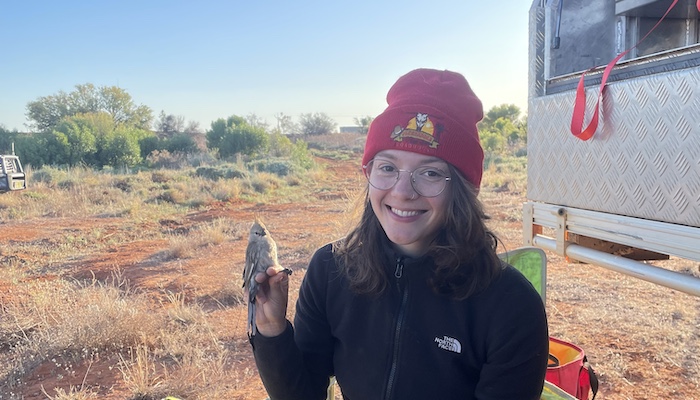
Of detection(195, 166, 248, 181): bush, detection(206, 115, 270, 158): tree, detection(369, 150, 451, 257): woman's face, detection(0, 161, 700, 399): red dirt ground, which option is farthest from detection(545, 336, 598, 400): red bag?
detection(206, 115, 270, 158): tree

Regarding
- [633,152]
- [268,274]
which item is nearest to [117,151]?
[633,152]

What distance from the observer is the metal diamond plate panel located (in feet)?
7.30

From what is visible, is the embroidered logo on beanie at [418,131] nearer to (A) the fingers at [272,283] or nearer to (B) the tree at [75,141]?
(A) the fingers at [272,283]

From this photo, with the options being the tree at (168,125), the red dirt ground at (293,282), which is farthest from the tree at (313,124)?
the red dirt ground at (293,282)

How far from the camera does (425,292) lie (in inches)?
66.2

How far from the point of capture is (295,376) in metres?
1.75

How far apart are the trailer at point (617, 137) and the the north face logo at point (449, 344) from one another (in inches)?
48.5

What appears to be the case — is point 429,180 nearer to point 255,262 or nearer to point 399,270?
point 399,270

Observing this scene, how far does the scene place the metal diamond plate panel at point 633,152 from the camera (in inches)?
87.6

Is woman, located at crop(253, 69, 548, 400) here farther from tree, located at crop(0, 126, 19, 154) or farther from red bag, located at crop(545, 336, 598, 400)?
tree, located at crop(0, 126, 19, 154)

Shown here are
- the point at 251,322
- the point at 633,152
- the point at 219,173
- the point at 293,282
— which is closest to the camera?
Result: the point at 251,322

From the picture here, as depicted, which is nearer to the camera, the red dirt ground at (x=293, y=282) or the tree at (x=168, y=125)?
the red dirt ground at (x=293, y=282)

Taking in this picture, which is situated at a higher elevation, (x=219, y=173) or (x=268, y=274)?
(x=268, y=274)

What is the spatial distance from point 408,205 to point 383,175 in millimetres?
145
